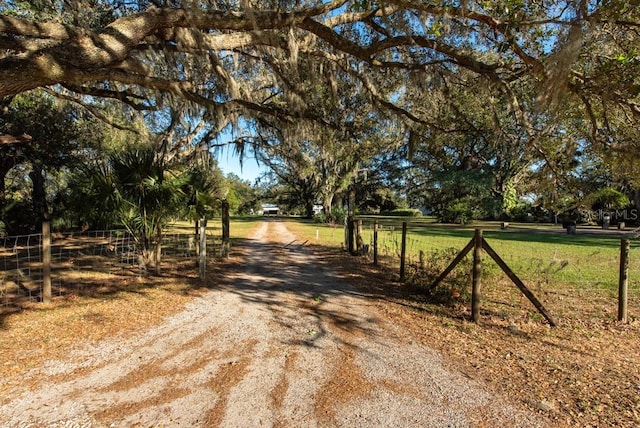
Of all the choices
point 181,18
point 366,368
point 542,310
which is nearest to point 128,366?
point 366,368

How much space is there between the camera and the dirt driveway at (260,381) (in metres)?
2.89

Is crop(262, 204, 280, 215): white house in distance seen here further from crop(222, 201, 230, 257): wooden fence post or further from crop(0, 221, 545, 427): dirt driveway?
crop(0, 221, 545, 427): dirt driveway

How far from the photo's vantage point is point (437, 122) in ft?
30.5

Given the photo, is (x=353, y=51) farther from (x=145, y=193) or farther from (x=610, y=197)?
(x=610, y=197)

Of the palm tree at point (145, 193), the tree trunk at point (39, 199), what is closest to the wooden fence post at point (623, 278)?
the palm tree at point (145, 193)

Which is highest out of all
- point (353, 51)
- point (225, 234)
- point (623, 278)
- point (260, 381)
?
point (353, 51)

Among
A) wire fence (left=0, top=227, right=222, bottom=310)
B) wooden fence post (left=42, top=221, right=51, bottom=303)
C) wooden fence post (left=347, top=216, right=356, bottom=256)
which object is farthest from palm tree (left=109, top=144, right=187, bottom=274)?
wooden fence post (left=347, top=216, right=356, bottom=256)

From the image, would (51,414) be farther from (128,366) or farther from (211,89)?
(211,89)

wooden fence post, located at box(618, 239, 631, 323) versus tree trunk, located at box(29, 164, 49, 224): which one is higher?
tree trunk, located at box(29, 164, 49, 224)

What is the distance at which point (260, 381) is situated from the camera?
3469 millimetres

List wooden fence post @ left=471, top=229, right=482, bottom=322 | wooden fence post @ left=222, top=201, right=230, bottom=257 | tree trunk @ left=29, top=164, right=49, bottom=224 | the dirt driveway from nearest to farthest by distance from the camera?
the dirt driveway → wooden fence post @ left=471, top=229, right=482, bottom=322 → wooden fence post @ left=222, top=201, right=230, bottom=257 → tree trunk @ left=29, top=164, right=49, bottom=224

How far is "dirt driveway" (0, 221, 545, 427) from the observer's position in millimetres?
2895

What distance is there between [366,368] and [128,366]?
2.44 meters

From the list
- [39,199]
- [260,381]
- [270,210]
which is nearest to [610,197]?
[260,381]
